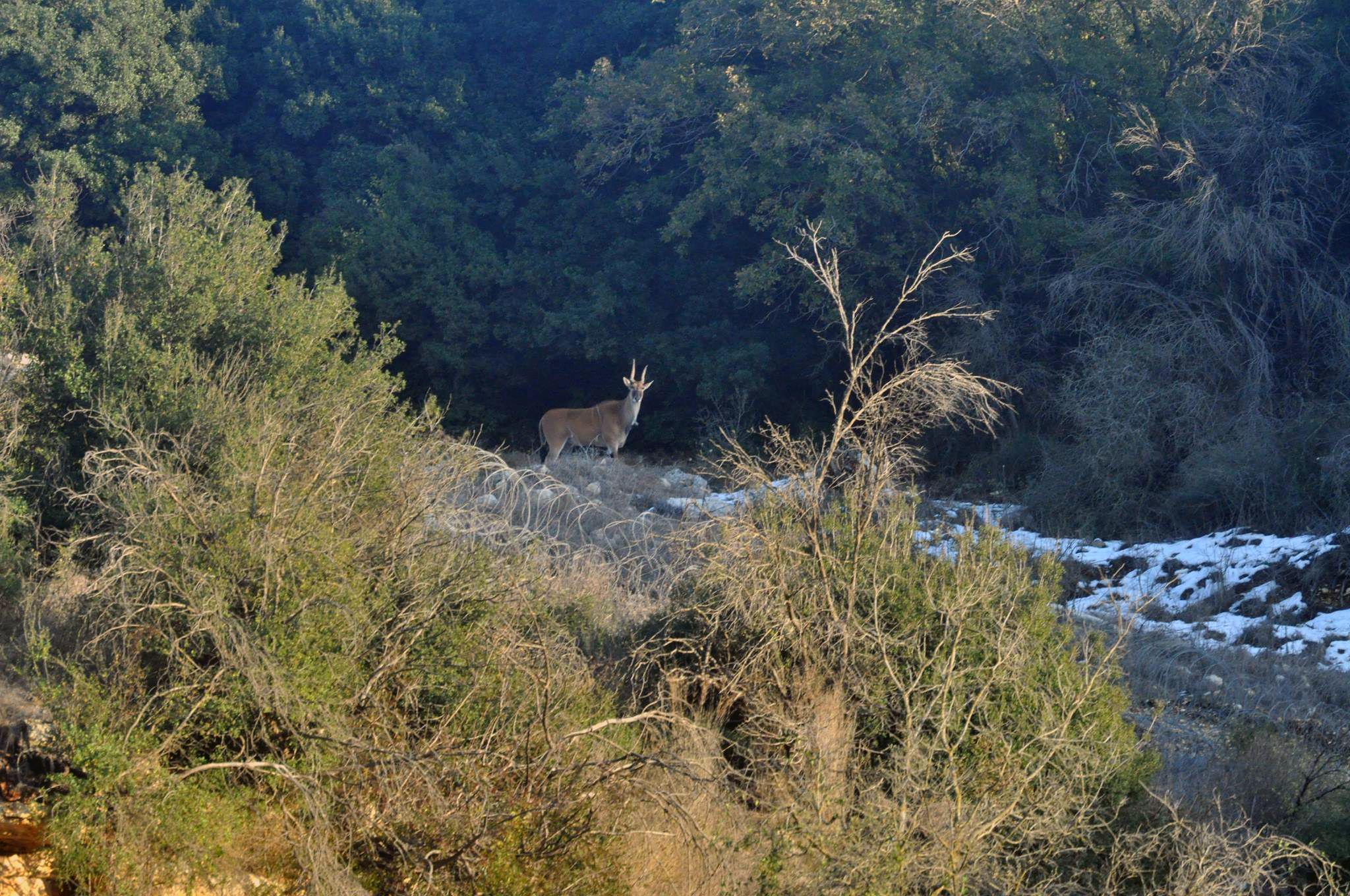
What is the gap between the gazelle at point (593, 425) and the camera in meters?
19.1

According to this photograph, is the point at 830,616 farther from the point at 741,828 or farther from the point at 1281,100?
the point at 1281,100

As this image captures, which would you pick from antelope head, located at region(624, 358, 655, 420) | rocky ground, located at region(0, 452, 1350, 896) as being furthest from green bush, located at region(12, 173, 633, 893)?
antelope head, located at region(624, 358, 655, 420)

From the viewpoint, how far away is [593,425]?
19.3 m

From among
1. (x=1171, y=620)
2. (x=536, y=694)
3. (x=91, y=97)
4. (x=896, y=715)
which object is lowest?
(x=1171, y=620)

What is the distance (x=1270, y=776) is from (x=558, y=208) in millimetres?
18288

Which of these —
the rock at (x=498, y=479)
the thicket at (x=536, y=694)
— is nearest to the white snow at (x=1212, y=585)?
the thicket at (x=536, y=694)

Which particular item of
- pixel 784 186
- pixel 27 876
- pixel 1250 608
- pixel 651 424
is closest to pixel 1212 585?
pixel 1250 608

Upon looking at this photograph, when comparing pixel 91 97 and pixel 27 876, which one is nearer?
pixel 27 876

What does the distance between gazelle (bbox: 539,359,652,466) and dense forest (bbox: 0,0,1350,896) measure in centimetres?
202

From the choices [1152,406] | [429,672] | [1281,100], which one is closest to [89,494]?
[429,672]

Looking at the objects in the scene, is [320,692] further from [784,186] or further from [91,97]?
[91,97]

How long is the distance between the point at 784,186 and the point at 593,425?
15.5ft

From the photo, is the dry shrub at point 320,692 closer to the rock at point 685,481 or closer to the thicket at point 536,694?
the thicket at point 536,694

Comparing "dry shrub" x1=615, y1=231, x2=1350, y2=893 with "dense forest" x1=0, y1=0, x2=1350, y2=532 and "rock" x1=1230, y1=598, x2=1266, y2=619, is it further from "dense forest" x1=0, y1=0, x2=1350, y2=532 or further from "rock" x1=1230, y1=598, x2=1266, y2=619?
"dense forest" x1=0, y1=0, x2=1350, y2=532
